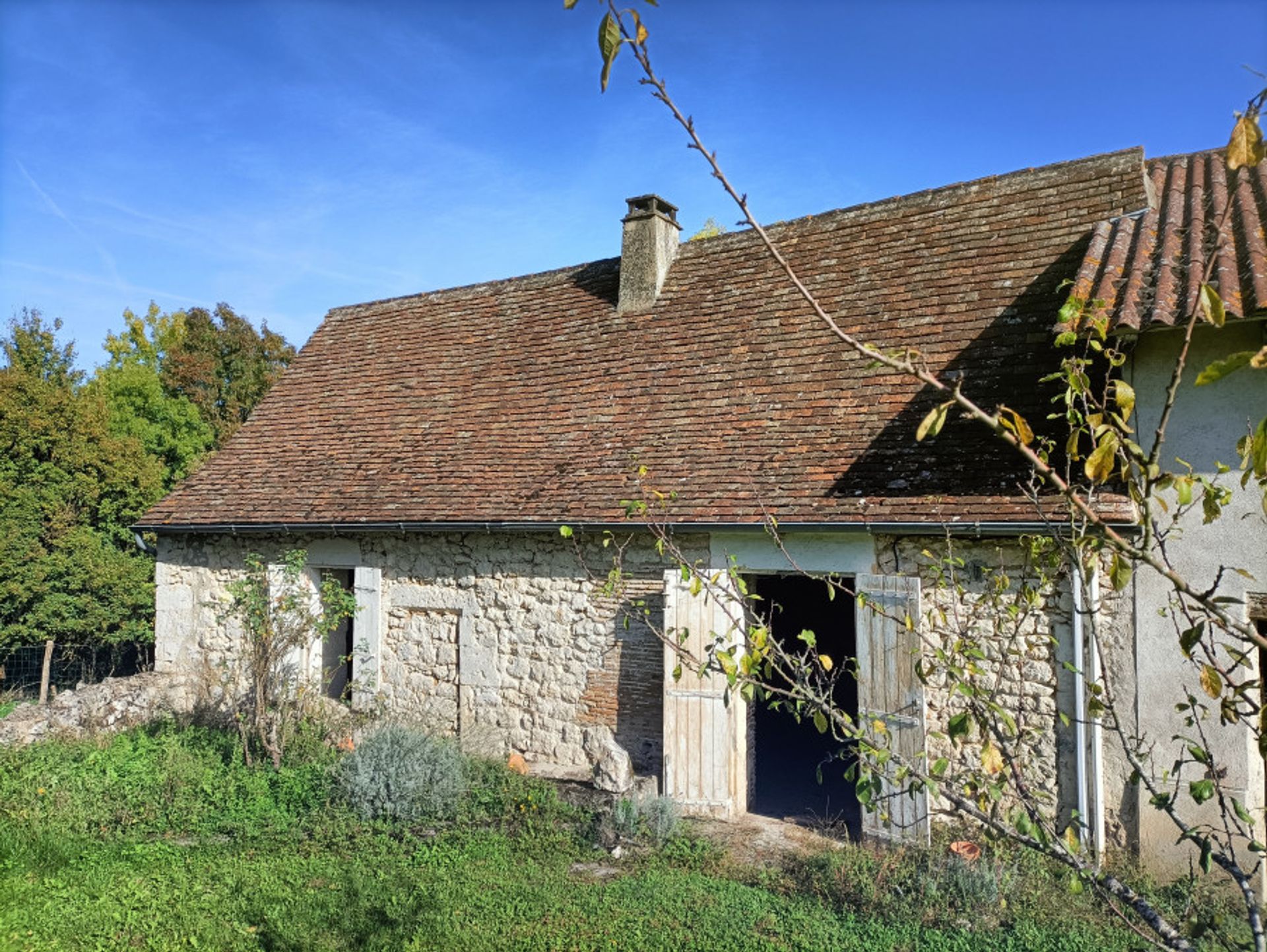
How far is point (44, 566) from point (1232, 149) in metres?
18.0

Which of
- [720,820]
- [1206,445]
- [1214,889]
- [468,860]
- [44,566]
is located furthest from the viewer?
[44,566]

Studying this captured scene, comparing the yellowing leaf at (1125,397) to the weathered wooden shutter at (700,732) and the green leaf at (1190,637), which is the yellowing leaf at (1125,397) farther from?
the weathered wooden shutter at (700,732)

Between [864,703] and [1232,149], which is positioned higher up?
[1232,149]

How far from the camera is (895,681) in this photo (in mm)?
7277

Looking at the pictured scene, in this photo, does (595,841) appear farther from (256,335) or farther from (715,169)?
(256,335)

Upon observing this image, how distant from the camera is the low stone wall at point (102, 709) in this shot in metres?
10.0

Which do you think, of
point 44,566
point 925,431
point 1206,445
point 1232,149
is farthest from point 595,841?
point 44,566

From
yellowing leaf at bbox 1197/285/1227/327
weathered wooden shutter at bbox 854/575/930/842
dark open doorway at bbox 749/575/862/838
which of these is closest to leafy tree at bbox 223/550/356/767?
dark open doorway at bbox 749/575/862/838

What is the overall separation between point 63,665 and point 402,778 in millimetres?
12818

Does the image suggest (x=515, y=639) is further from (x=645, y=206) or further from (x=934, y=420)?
(x=934, y=420)

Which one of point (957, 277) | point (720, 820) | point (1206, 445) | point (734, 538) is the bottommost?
point (720, 820)

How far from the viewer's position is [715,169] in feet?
6.62

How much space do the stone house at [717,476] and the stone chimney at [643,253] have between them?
39mm

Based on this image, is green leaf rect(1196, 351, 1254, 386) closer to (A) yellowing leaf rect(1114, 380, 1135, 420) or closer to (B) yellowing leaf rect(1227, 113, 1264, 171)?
(B) yellowing leaf rect(1227, 113, 1264, 171)
